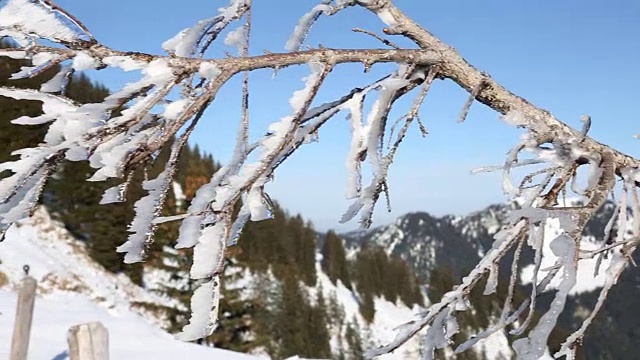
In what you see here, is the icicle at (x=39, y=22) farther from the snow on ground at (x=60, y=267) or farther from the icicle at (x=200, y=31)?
the snow on ground at (x=60, y=267)

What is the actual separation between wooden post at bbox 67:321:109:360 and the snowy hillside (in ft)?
15.5

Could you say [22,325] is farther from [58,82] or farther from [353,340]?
[353,340]

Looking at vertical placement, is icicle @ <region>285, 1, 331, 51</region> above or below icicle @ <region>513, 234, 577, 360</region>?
above

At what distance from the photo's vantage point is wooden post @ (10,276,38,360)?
22.0 ft

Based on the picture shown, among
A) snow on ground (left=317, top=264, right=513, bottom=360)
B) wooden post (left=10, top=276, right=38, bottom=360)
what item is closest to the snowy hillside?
wooden post (left=10, top=276, right=38, bottom=360)

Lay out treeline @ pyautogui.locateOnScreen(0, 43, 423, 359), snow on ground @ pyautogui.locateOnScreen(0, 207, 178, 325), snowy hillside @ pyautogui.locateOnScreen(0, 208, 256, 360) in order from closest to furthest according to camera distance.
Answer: snowy hillside @ pyautogui.locateOnScreen(0, 208, 256, 360) → snow on ground @ pyautogui.locateOnScreen(0, 207, 178, 325) → treeline @ pyautogui.locateOnScreen(0, 43, 423, 359)

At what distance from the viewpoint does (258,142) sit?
1226 millimetres

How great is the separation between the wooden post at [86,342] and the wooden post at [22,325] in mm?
2266

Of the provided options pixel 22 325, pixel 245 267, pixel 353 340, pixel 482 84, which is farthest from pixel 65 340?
pixel 353 340

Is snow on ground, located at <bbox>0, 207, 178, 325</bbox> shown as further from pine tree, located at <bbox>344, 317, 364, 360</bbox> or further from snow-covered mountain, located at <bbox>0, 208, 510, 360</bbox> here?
pine tree, located at <bbox>344, 317, 364, 360</bbox>

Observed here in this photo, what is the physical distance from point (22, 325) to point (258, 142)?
6.70m

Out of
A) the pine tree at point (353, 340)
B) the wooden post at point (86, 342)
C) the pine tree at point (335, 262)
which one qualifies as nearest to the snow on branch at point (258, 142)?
the wooden post at point (86, 342)

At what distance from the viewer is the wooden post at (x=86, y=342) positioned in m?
4.89

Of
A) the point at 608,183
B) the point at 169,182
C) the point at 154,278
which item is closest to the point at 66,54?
the point at 169,182
